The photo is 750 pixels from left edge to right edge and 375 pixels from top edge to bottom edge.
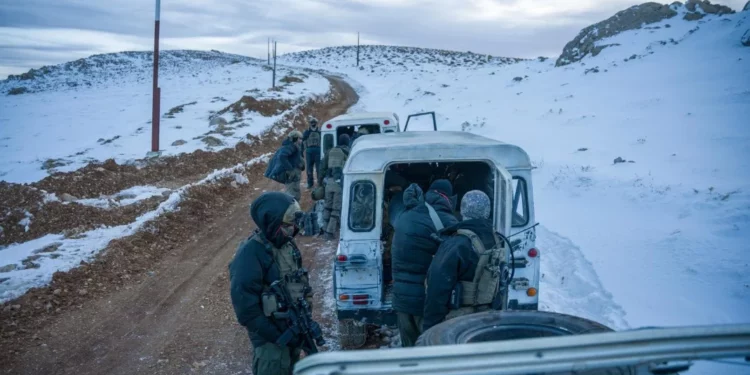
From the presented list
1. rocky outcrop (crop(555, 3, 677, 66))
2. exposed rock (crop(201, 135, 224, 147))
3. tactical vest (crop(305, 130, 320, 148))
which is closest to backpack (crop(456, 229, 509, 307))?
tactical vest (crop(305, 130, 320, 148))

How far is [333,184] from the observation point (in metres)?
9.15

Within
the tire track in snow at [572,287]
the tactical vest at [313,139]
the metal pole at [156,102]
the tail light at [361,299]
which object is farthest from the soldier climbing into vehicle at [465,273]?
the metal pole at [156,102]

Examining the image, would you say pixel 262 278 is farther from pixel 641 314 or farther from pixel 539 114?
pixel 539 114

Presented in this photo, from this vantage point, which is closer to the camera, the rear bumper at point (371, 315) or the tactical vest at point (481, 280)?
the tactical vest at point (481, 280)

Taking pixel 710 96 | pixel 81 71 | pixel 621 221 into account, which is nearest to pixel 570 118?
pixel 710 96

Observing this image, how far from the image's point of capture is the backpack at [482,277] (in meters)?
3.74

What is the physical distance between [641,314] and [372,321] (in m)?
3.23

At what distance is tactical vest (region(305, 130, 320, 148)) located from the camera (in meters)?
12.0

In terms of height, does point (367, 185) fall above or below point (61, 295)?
above

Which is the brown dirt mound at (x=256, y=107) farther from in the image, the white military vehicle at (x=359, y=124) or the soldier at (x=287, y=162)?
the soldier at (x=287, y=162)

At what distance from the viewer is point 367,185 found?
523 cm

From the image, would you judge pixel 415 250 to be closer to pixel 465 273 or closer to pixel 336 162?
pixel 465 273

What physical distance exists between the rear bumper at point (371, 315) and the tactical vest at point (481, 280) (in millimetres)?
1655

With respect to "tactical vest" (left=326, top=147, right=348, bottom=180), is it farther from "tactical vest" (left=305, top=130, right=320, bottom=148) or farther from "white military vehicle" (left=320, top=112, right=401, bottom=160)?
"tactical vest" (left=305, top=130, right=320, bottom=148)
